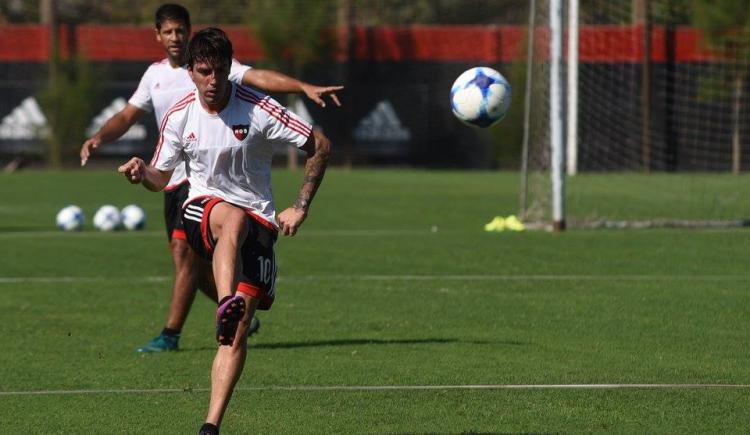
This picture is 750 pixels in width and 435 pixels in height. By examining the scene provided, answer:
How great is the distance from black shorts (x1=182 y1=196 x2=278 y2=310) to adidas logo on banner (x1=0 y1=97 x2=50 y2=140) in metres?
30.6

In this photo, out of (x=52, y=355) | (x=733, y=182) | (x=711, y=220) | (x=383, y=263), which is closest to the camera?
(x=52, y=355)

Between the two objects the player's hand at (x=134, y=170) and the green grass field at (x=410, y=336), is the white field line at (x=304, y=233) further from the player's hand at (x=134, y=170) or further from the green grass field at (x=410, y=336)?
the player's hand at (x=134, y=170)

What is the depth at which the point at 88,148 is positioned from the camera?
8.80m

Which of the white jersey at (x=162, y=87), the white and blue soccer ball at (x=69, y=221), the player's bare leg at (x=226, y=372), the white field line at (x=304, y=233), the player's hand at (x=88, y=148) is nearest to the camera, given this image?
the player's bare leg at (x=226, y=372)

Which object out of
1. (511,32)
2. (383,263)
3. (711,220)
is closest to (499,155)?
(511,32)

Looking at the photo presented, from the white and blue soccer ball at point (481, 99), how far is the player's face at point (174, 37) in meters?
1.85

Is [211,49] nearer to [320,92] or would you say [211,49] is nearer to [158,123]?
[320,92]

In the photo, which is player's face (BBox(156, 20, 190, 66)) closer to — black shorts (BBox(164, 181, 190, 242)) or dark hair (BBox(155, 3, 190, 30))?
dark hair (BBox(155, 3, 190, 30))

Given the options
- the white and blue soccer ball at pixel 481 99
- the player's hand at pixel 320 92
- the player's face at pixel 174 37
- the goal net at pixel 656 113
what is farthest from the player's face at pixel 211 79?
the goal net at pixel 656 113

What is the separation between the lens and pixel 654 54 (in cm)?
3528

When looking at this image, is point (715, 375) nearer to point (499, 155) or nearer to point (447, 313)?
point (447, 313)

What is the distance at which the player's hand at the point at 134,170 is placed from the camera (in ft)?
22.7

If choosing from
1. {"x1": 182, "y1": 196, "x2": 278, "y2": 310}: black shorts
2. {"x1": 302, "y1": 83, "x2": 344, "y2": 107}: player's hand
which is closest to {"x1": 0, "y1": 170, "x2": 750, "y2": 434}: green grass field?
{"x1": 182, "y1": 196, "x2": 278, "y2": 310}: black shorts

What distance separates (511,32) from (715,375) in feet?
96.1
